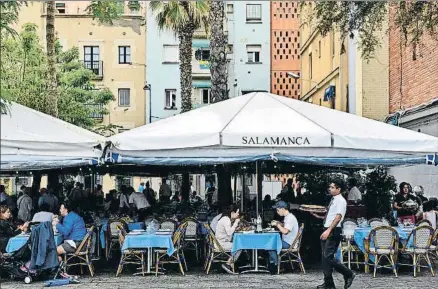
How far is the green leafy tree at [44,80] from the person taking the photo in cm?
2850

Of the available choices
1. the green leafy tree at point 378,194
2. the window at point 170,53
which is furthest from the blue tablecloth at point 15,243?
the window at point 170,53

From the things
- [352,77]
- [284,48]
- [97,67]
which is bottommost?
[352,77]

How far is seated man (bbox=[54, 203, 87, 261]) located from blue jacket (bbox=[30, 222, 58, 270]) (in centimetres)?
38

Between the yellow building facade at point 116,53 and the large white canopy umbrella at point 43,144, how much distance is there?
3452 cm

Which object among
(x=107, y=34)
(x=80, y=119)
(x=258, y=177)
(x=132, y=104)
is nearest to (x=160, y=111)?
(x=132, y=104)

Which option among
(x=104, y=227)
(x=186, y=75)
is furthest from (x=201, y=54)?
(x=104, y=227)

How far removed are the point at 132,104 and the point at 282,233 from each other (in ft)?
118

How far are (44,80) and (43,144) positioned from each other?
18.4 metres

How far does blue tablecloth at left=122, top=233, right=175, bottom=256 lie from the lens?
12.9 metres

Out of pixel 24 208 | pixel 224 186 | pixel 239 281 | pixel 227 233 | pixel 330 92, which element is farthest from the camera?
pixel 330 92

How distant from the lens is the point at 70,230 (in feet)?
42.3

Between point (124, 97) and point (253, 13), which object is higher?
point (253, 13)

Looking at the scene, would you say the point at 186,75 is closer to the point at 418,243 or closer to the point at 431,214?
the point at 431,214

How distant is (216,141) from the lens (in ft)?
41.8
